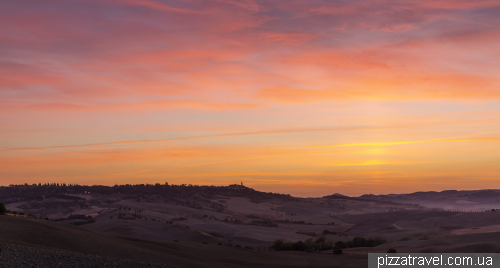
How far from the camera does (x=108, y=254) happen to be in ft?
105

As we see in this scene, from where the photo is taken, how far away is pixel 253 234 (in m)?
81.8

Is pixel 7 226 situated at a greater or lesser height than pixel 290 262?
greater

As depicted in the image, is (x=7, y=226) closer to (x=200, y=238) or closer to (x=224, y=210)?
(x=200, y=238)

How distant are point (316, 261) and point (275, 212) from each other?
11567 centimetres

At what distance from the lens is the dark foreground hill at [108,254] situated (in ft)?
80.6

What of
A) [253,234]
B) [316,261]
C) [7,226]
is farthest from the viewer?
[253,234]

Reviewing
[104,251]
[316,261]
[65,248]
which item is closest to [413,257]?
[316,261]

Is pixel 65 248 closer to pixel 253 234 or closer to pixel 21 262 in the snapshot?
pixel 21 262

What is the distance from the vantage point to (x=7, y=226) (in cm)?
3428

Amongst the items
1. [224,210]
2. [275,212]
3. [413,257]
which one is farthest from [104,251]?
[275,212]

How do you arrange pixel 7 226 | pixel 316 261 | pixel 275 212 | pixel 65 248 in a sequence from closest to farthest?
pixel 65 248, pixel 7 226, pixel 316 261, pixel 275 212

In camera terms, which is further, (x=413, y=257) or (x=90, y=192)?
(x=90, y=192)

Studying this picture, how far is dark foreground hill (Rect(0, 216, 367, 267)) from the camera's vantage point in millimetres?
24562

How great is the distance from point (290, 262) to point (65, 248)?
63.3 feet
